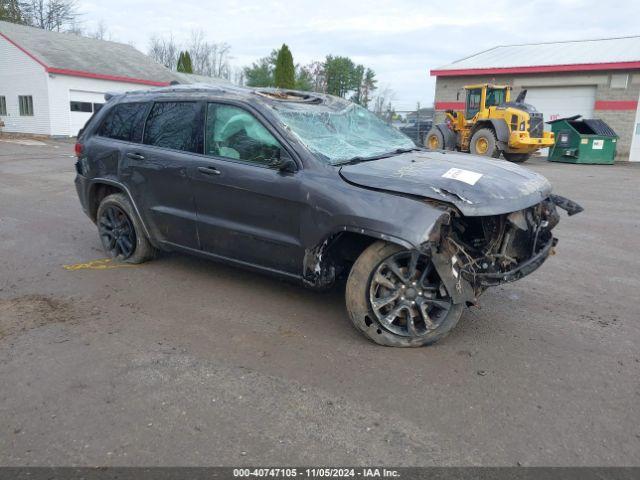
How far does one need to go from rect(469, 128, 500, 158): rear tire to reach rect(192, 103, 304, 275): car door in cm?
1510

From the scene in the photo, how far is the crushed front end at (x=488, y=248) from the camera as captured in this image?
3.52 metres

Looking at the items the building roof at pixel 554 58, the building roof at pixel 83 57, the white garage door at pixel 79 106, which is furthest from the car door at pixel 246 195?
the white garage door at pixel 79 106

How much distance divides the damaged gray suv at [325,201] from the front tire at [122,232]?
0.07 feet

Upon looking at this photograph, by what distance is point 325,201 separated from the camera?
3807 millimetres

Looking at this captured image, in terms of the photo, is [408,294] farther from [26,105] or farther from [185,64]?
[185,64]

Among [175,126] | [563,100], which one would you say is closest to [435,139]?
[563,100]

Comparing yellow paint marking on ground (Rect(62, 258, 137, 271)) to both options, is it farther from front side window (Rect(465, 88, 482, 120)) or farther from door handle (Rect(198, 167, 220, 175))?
front side window (Rect(465, 88, 482, 120))

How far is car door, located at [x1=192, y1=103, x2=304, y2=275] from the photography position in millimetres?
4066

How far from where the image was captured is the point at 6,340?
377 cm

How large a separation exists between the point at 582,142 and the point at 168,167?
19.4m

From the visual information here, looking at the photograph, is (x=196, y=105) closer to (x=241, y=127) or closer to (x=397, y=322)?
(x=241, y=127)

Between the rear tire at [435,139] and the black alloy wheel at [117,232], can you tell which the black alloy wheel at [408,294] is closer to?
the black alloy wheel at [117,232]

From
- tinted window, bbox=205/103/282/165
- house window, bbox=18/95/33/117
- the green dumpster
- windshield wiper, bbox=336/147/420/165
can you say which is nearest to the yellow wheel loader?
the green dumpster

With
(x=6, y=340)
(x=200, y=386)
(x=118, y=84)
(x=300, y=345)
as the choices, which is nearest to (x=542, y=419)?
(x=300, y=345)
